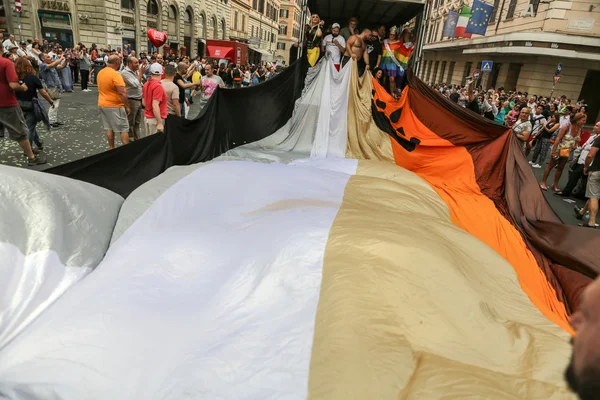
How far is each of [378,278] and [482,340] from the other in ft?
2.13

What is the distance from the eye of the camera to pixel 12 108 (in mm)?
6285

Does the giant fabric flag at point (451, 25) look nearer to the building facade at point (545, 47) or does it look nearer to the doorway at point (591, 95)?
the building facade at point (545, 47)

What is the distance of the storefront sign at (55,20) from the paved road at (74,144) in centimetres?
1384

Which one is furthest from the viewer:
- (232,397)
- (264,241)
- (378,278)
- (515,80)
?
(515,80)

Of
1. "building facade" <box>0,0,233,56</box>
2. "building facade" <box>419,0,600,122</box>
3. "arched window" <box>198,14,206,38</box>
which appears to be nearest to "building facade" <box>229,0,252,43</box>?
"arched window" <box>198,14,206,38</box>

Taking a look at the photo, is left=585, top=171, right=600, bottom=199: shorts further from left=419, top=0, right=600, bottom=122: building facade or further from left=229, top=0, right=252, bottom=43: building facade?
left=229, top=0, right=252, bottom=43: building facade

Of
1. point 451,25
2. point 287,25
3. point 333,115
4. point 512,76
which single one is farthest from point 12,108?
point 287,25

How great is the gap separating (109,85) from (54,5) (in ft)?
68.1

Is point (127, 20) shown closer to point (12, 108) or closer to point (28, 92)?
point (28, 92)

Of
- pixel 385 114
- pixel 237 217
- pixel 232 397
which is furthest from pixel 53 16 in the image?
pixel 232 397

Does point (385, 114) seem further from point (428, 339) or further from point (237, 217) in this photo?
point (428, 339)

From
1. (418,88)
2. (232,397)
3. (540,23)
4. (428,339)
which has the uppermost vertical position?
(540,23)

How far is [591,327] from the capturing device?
0.74m

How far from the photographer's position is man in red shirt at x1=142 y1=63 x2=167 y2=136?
6.43 metres
